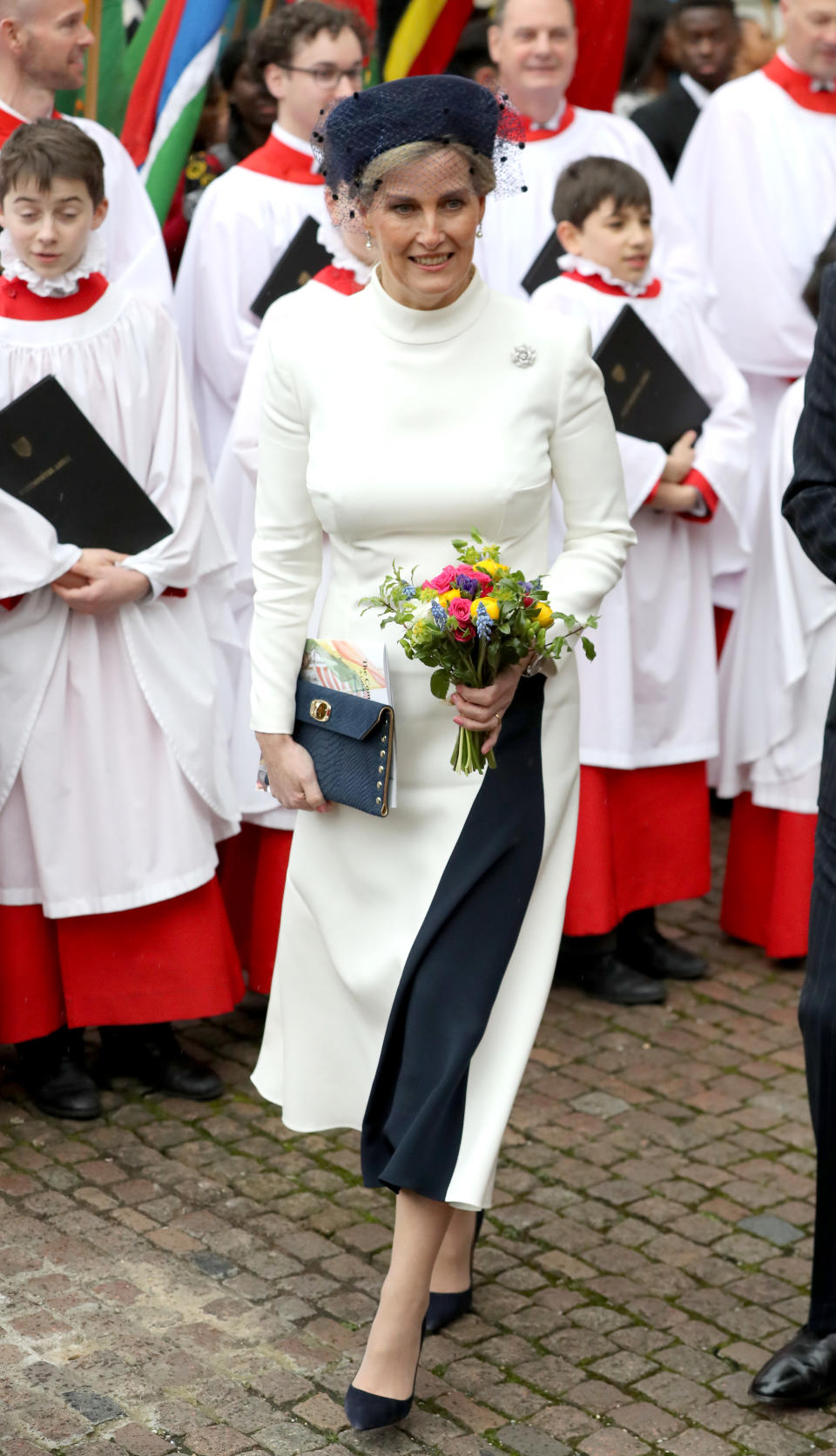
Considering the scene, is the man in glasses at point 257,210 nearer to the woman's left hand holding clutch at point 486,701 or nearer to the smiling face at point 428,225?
the smiling face at point 428,225

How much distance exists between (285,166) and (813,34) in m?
1.92

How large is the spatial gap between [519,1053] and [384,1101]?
0.87ft

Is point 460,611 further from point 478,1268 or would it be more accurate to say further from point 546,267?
point 546,267

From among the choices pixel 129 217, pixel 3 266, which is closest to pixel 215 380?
pixel 129 217

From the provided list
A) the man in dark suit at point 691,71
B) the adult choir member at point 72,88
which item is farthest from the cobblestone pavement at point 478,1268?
the man in dark suit at point 691,71

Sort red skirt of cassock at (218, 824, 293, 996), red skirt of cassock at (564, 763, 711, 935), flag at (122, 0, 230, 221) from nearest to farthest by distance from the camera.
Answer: red skirt of cassock at (218, 824, 293, 996) < red skirt of cassock at (564, 763, 711, 935) < flag at (122, 0, 230, 221)

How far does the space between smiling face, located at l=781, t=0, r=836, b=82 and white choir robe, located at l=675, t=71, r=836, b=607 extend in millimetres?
129

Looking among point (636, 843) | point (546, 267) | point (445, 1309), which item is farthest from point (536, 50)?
point (445, 1309)

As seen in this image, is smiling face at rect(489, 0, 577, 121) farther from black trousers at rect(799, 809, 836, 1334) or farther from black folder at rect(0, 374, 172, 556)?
black trousers at rect(799, 809, 836, 1334)

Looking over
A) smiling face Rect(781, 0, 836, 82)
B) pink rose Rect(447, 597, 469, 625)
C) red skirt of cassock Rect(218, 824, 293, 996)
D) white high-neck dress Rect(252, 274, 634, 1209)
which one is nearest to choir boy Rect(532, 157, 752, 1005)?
red skirt of cassock Rect(218, 824, 293, 996)

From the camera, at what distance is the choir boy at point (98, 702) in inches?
177

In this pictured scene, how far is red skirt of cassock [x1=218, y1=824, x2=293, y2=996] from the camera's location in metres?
5.23

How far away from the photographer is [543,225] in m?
5.92

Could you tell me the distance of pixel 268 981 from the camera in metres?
5.25
